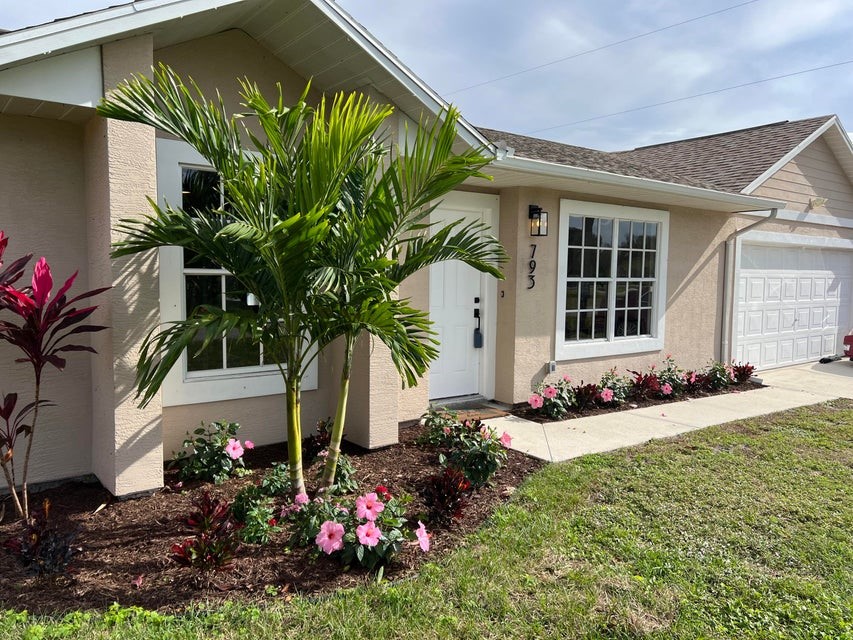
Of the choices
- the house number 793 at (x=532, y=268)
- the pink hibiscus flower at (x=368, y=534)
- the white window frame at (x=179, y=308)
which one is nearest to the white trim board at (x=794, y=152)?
the house number 793 at (x=532, y=268)

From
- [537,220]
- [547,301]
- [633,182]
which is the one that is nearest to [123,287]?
[537,220]

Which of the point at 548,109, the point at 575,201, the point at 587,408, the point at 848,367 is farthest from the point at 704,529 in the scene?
the point at 548,109

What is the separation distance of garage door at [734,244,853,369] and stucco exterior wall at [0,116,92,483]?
→ 31.7ft

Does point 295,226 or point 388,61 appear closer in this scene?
point 295,226

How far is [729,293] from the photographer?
10.1m

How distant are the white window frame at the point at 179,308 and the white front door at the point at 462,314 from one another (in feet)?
8.23

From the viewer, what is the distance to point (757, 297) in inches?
423

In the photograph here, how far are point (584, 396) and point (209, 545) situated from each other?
5.33 metres

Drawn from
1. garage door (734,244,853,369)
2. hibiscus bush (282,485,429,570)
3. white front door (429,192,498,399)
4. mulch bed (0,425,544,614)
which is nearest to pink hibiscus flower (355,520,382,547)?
hibiscus bush (282,485,429,570)

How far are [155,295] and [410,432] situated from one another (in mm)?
2847

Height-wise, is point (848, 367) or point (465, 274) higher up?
point (465, 274)

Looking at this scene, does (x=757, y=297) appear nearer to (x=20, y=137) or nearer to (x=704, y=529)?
(x=704, y=529)

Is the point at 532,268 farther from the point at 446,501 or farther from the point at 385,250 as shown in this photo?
the point at 446,501

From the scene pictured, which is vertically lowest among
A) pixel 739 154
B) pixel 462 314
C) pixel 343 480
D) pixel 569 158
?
pixel 343 480
